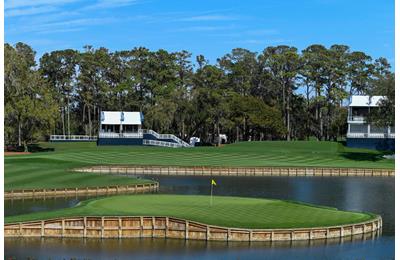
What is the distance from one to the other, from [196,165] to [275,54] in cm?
5822

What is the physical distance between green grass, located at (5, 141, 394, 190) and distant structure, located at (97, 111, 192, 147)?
261 inches

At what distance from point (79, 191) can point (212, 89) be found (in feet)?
236

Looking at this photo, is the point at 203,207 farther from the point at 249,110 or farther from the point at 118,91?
the point at 118,91

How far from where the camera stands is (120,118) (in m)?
118

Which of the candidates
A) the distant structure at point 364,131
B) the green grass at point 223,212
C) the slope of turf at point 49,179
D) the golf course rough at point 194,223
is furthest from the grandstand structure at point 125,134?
the golf course rough at point 194,223

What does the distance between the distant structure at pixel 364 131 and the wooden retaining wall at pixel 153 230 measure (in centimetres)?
A: 7506

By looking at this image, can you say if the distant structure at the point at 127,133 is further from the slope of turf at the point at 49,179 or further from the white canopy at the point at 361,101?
the slope of turf at the point at 49,179

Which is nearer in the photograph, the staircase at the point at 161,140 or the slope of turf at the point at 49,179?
the slope of turf at the point at 49,179

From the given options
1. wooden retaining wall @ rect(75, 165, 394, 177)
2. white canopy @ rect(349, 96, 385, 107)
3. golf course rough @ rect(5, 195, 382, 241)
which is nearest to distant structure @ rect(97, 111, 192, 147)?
white canopy @ rect(349, 96, 385, 107)

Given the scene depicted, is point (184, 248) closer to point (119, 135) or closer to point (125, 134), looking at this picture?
point (125, 134)

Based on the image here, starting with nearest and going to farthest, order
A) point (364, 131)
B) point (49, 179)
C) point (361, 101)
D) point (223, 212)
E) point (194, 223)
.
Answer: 1. point (194, 223)
2. point (223, 212)
3. point (49, 179)
4. point (364, 131)
5. point (361, 101)

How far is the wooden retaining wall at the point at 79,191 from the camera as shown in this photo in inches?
2039

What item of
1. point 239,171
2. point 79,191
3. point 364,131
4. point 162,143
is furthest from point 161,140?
point 79,191

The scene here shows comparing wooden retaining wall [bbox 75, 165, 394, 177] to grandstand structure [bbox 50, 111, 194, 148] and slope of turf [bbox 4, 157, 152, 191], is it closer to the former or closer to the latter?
slope of turf [bbox 4, 157, 152, 191]
